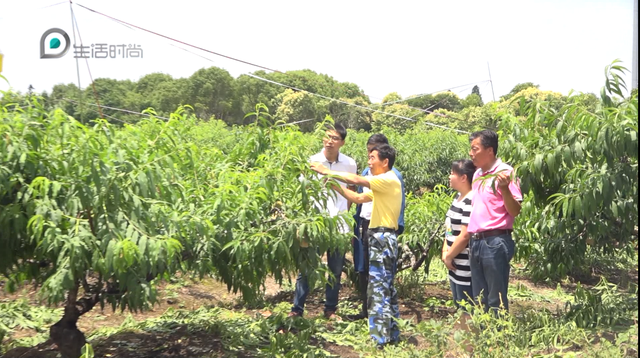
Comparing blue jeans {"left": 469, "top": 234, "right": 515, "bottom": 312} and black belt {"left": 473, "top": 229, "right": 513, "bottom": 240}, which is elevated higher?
black belt {"left": 473, "top": 229, "right": 513, "bottom": 240}

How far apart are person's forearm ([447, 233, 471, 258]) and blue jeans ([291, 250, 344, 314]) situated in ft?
2.82

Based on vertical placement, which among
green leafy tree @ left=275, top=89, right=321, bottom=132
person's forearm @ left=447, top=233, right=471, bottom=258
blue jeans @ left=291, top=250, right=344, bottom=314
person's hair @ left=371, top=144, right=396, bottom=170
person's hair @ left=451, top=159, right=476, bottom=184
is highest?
green leafy tree @ left=275, top=89, right=321, bottom=132

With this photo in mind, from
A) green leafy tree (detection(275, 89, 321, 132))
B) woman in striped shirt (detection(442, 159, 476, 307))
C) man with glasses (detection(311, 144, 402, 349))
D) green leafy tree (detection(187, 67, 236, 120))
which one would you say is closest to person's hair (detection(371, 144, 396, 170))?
man with glasses (detection(311, 144, 402, 349))

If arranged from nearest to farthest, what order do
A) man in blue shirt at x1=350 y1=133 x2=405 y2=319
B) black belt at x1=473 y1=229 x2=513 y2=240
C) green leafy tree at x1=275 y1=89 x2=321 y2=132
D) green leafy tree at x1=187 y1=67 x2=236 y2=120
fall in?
black belt at x1=473 y1=229 x2=513 y2=240 → man in blue shirt at x1=350 y1=133 x2=405 y2=319 → green leafy tree at x1=187 y1=67 x2=236 y2=120 → green leafy tree at x1=275 y1=89 x2=321 y2=132

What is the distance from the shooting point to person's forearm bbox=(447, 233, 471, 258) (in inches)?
181

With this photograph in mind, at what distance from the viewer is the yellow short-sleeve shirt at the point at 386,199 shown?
4688 mm

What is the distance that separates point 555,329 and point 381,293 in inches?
46.1

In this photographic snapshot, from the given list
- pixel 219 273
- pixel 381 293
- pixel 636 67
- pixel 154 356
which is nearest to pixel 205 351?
pixel 154 356

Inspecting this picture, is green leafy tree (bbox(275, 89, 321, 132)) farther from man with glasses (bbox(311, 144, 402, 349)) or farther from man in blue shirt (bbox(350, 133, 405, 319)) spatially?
man with glasses (bbox(311, 144, 402, 349))

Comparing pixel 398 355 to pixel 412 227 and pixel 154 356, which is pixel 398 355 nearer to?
pixel 154 356

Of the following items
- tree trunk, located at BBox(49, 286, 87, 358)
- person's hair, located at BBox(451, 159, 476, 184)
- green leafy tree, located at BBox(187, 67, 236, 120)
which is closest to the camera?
tree trunk, located at BBox(49, 286, 87, 358)

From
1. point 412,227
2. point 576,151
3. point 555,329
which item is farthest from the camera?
point 412,227

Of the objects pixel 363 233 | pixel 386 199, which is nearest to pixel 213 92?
pixel 363 233

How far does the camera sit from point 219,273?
400 cm
